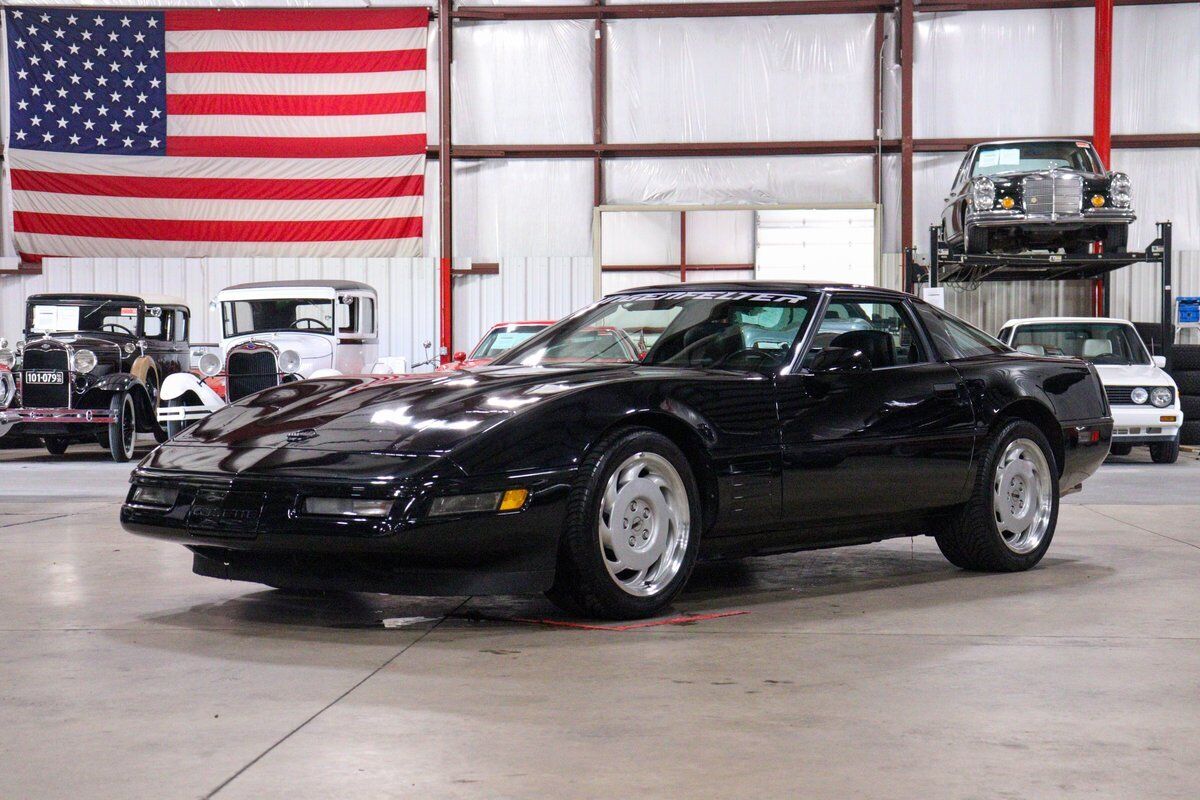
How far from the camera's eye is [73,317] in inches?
579

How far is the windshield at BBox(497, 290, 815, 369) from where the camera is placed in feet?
16.3

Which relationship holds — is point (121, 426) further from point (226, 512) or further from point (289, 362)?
point (226, 512)

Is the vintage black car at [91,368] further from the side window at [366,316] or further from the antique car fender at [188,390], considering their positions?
the side window at [366,316]

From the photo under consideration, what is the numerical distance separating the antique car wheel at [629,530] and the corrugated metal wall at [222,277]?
1563cm

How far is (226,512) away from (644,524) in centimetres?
130

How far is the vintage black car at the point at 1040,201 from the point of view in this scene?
14695mm

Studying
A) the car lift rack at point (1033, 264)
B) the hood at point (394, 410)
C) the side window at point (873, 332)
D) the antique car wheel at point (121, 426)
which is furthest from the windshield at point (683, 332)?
the car lift rack at point (1033, 264)

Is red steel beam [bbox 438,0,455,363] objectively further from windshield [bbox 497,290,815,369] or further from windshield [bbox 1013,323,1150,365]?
windshield [bbox 497,290,815,369]

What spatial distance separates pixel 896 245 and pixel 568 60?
17.9 ft

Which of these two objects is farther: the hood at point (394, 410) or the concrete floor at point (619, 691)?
the hood at point (394, 410)

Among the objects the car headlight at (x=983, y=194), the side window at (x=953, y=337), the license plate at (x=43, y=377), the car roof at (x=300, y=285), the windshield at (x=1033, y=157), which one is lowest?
the license plate at (x=43, y=377)

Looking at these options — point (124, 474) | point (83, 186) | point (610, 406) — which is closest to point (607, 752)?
point (610, 406)

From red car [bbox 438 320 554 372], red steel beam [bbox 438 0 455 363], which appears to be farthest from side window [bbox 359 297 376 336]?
red steel beam [bbox 438 0 455 363]

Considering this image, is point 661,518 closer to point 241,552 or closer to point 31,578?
point 241,552
